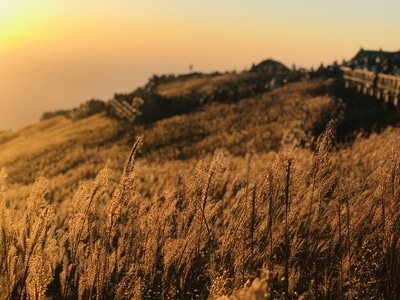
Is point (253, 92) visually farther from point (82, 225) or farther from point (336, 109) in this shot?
point (82, 225)

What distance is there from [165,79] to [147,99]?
22.9 meters

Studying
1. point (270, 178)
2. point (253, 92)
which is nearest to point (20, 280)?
point (270, 178)

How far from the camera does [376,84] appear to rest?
2450cm

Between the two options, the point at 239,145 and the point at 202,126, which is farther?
the point at 202,126

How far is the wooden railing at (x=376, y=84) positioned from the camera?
2122 cm

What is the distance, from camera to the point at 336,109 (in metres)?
23.5

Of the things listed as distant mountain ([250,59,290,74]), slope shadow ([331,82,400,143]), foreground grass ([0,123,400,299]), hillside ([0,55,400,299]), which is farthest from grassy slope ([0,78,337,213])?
distant mountain ([250,59,290,74])

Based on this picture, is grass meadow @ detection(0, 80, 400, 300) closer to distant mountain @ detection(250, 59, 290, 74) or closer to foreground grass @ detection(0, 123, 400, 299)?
foreground grass @ detection(0, 123, 400, 299)

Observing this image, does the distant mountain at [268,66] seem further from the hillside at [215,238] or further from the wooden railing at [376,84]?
the hillside at [215,238]

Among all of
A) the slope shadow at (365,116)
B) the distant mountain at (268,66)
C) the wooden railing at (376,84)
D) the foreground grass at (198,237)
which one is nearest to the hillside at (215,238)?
the foreground grass at (198,237)

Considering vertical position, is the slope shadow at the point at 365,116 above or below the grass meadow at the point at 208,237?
below

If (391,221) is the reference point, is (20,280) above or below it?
below

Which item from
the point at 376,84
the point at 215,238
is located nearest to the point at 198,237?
the point at 215,238

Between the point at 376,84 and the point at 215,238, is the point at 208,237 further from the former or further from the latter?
the point at 376,84
